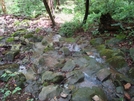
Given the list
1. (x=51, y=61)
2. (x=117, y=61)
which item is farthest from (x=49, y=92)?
(x=117, y=61)

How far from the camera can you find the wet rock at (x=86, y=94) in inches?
152

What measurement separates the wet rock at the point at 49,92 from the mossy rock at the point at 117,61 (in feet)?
6.45

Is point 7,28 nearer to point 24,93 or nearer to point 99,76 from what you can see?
point 24,93

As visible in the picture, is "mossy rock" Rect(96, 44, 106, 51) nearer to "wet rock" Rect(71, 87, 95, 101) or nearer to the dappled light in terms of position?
the dappled light

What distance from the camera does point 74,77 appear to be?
4789mm

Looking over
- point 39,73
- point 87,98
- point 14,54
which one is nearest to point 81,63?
point 39,73

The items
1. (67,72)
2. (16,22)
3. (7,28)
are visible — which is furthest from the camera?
(16,22)

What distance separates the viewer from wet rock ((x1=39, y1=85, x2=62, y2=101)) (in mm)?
4215

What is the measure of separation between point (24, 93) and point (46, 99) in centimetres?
76

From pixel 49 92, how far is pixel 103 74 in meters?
1.65

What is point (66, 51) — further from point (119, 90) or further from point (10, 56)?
point (119, 90)

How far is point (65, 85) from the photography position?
15.0 ft

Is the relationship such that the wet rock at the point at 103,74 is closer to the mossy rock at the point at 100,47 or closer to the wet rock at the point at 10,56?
the mossy rock at the point at 100,47

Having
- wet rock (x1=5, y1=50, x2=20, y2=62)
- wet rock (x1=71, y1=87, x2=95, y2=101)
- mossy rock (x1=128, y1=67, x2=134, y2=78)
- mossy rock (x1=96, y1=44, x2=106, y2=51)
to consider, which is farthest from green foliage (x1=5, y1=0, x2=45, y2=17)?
wet rock (x1=71, y1=87, x2=95, y2=101)
